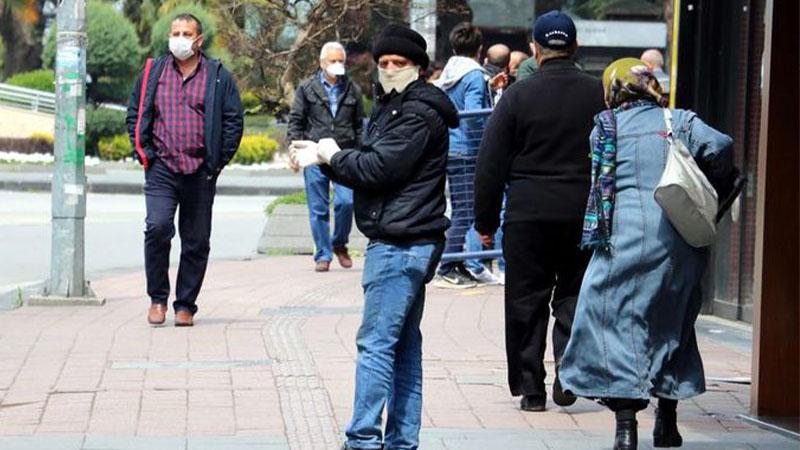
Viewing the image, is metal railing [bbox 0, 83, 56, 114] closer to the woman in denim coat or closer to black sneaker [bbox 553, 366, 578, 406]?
black sneaker [bbox 553, 366, 578, 406]

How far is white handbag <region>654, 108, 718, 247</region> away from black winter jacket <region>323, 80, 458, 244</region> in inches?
33.0

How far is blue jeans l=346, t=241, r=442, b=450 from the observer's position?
647 centimetres

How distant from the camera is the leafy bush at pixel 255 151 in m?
35.8

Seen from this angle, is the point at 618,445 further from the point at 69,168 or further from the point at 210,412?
the point at 69,168

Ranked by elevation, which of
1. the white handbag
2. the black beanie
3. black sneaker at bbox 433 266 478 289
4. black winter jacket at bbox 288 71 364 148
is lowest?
black sneaker at bbox 433 266 478 289

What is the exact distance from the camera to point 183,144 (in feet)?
33.8

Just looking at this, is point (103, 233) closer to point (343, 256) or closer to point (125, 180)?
point (343, 256)

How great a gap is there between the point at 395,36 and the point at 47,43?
40.8 metres

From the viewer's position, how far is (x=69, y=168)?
38.4 feet

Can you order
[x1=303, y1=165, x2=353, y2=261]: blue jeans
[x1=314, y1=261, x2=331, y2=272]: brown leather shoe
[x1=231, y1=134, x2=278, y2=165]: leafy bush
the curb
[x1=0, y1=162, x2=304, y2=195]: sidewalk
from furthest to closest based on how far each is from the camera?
1. [x1=231, y1=134, x2=278, y2=165]: leafy bush
2. [x1=0, y1=162, x2=304, y2=195]: sidewalk
3. the curb
4. [x1=314, y1=261, x2=331, y2=272]: brown leather shoe
5. [x1=303, y1=165, x2=353, y2=261]: blue jeans

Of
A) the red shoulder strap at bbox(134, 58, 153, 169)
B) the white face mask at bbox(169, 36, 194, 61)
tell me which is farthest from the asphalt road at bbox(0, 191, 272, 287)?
the white face mask at bbox(169, 36, 194, 61)

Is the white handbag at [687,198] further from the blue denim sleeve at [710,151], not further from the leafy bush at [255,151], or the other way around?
the leafy bush at [255,151]

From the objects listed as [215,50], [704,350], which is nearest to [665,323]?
[704,350]

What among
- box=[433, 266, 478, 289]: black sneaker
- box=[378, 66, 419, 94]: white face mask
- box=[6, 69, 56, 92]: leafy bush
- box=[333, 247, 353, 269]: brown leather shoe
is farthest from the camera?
box=[6, 69, 56, 92]: leafy bush
